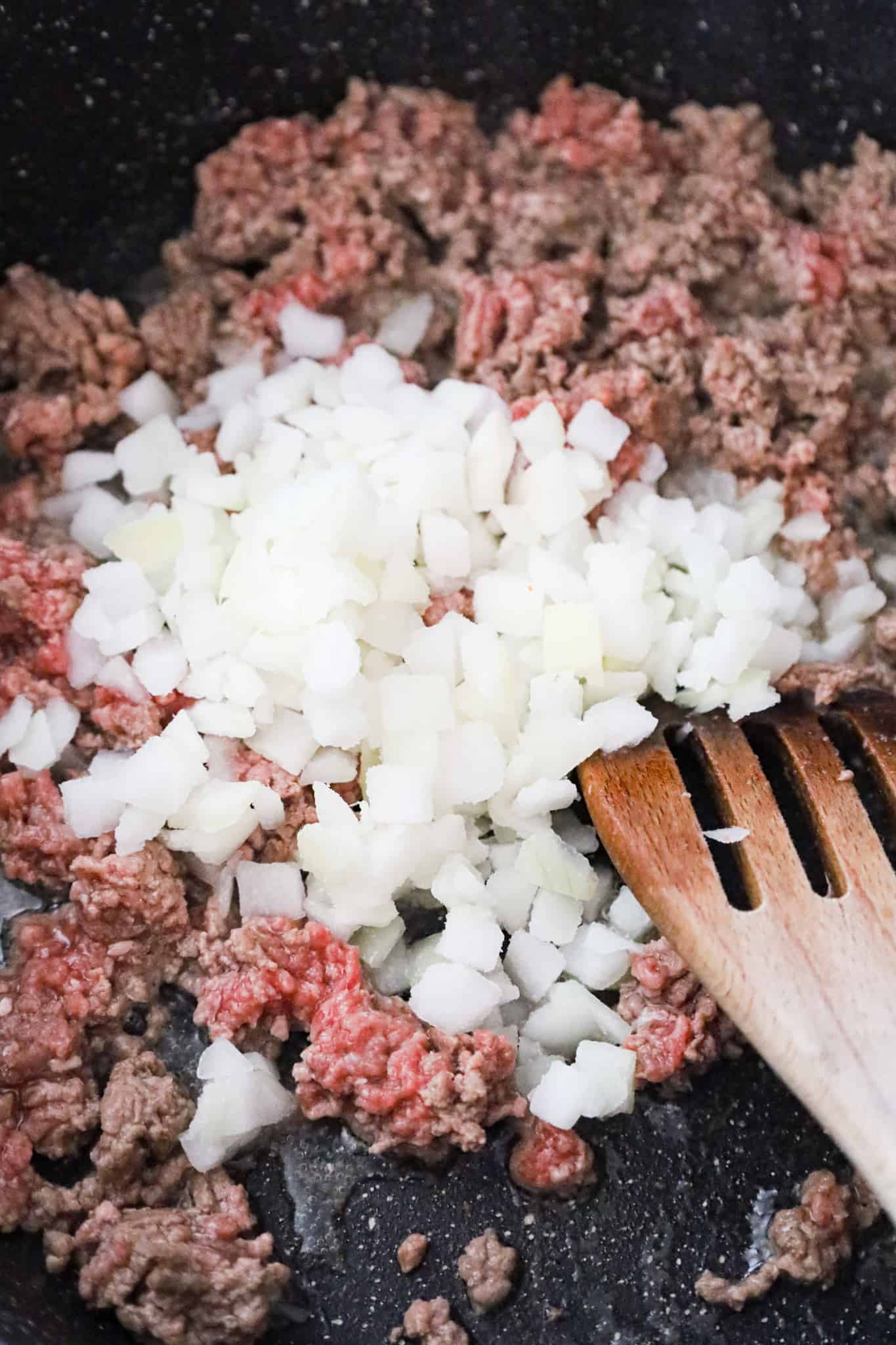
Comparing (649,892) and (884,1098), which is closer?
(884,1098)

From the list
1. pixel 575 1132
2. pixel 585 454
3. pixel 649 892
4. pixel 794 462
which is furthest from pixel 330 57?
pixel 575 1132

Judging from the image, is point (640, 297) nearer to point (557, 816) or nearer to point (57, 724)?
point (557, 816)

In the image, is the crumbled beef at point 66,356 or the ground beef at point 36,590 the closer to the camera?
→ the ground beef at point 36,590

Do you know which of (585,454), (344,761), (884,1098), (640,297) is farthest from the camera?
(640,297)

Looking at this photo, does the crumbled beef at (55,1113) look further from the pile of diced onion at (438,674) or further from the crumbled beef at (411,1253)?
the crumbled beef at (411,1253)

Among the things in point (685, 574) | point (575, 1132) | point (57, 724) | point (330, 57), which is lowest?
point (575, 1132)

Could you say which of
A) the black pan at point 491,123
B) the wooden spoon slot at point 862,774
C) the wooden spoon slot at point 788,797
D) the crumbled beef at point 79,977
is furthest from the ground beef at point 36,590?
the wooden spoon slot at point 862,774

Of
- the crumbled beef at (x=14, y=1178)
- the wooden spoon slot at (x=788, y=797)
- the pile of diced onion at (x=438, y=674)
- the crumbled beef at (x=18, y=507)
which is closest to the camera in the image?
the crumbled beef at (x=14, y=1178)
